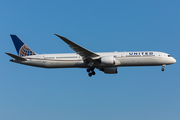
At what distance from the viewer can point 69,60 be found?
137 feet

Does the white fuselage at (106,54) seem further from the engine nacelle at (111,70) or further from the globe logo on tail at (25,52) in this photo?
the engine nacelle at (111,70)

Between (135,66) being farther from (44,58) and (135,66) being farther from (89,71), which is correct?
(44,58)

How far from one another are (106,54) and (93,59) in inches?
89.9

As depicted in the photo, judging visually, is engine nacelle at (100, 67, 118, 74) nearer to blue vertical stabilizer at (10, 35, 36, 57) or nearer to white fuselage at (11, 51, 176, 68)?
white fuselage at (11, 51, 176, 68)

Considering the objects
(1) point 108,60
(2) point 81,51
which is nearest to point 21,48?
(2) point 81,51

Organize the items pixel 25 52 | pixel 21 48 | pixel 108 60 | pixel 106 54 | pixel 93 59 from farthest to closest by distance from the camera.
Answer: pixel 21 48, pixel 25 52, pixel 106 54, pixel 93 59, pixel 108 60

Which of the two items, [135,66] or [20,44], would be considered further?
[20,44]

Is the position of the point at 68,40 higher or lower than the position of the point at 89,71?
higher

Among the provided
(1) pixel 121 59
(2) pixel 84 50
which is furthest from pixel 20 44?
(1) pixel 121 59

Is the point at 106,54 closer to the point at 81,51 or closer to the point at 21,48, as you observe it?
the point at 81,51

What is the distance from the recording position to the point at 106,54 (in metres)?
41.5

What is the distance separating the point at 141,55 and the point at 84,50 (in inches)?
332

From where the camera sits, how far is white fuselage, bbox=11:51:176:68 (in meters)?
40.2

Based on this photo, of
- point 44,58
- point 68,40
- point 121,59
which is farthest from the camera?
point 44,58
